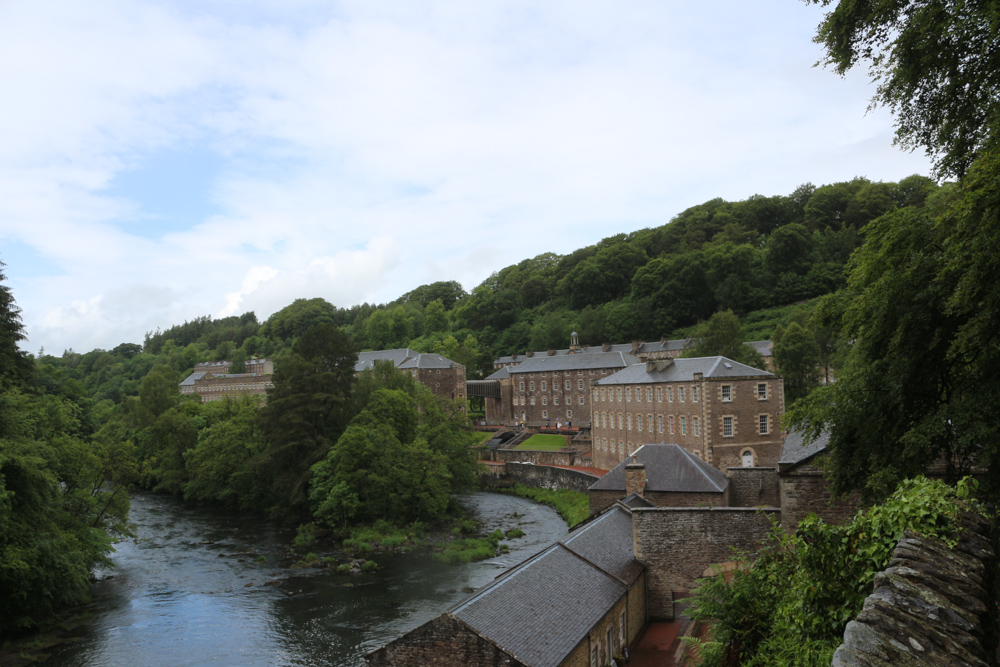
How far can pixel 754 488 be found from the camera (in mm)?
23062

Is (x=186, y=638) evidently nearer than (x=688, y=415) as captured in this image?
Yes

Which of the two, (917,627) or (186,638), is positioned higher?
(917,627)

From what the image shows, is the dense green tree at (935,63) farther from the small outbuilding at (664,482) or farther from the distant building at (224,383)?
the distant building at (224,383)

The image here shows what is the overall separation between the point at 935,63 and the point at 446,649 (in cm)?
1279

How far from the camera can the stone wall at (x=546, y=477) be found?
43.6m

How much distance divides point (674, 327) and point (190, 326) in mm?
148556

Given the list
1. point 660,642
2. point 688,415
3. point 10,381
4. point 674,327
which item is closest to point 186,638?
point 660,642

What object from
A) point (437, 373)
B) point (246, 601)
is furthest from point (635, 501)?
point (437, 373)

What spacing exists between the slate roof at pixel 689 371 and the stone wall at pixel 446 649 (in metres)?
30.1

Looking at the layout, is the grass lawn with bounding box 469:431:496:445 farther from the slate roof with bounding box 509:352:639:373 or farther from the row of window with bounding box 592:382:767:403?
the row of window with bounding box 592:382:767:403

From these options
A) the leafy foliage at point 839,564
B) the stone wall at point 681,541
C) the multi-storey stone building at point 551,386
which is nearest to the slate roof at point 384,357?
the multi-storey stone building at point 551,386

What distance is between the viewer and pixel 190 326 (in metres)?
185

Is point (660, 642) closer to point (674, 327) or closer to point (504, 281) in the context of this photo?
point (674, 327)

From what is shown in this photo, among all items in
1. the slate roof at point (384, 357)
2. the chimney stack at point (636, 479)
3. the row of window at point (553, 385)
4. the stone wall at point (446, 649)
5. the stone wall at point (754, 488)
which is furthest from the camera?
the slate roof at point (384, 357)
